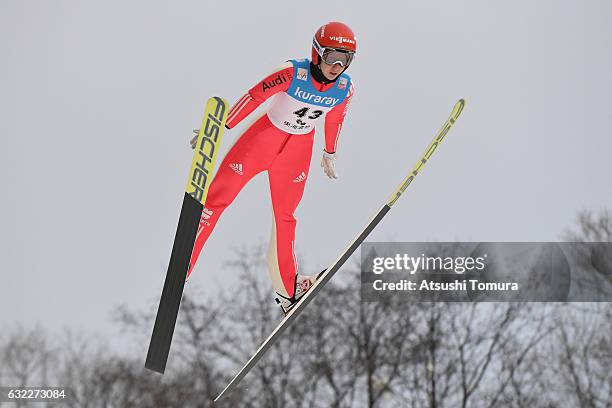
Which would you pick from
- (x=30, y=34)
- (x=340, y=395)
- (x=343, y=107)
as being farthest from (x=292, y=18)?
(x=343, y=107)

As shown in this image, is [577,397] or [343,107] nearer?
[343,107]

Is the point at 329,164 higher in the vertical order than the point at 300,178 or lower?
higher

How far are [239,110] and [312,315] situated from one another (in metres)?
10.4

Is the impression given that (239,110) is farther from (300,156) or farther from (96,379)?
(96,379)

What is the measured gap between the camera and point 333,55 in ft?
13.9

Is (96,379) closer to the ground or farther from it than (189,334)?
closer to the ground

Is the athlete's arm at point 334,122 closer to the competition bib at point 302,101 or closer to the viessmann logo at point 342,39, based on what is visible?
the competition bib at point 302,101

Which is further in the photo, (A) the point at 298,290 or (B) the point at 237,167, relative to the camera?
(A) the point at 298,290

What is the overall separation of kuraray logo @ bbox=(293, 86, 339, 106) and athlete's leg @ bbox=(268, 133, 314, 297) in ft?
0.70

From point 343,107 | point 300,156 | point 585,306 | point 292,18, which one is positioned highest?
point 292,18

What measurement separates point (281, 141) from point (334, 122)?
36cm

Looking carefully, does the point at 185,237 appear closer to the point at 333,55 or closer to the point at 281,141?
the point at 281,141

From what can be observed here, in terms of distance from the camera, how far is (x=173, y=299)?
13.1 feet

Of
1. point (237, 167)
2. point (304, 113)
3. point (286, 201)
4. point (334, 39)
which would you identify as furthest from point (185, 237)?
point (334, 39)
